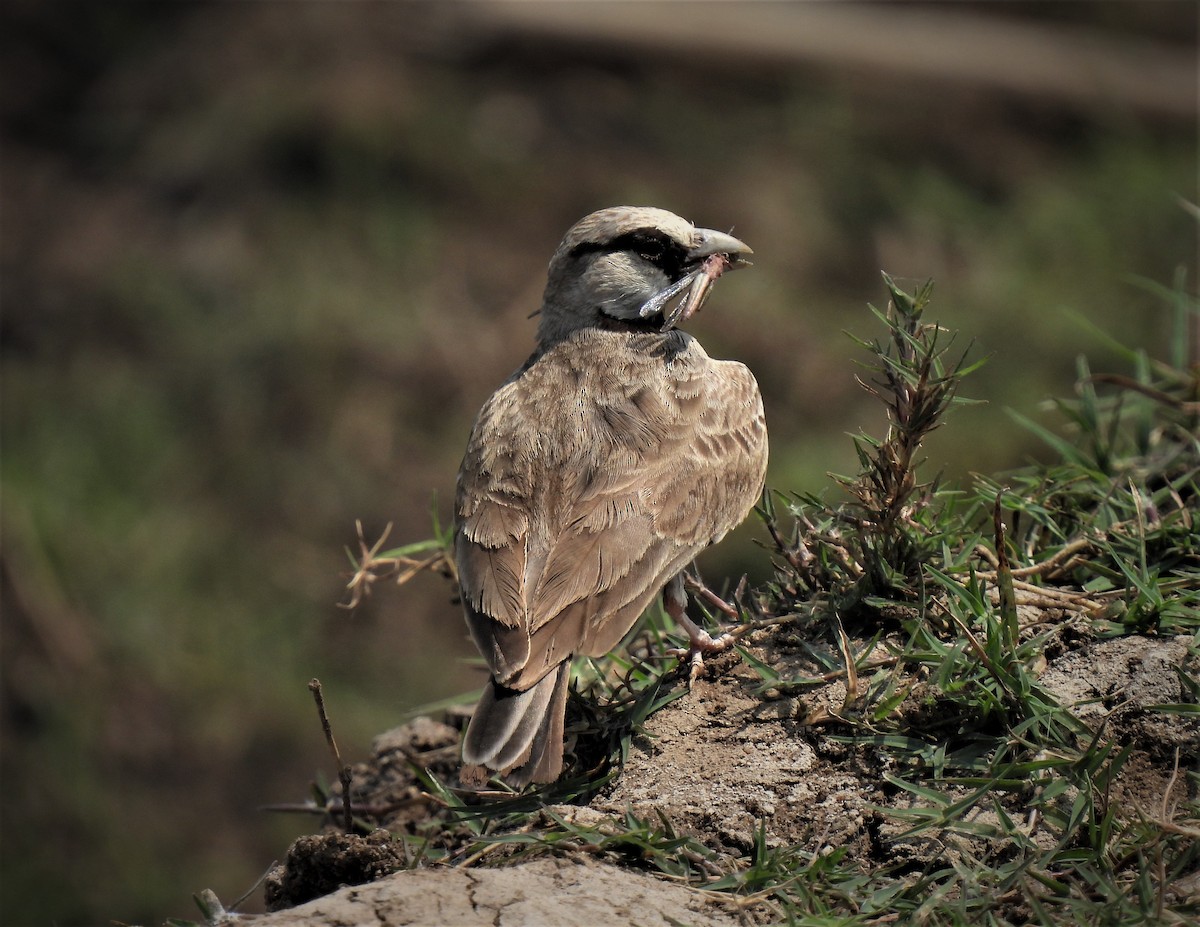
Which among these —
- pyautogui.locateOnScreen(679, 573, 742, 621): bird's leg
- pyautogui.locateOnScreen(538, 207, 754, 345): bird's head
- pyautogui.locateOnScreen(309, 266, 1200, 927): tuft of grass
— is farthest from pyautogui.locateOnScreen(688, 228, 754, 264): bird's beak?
pyautogui.locateOnScreen(679, 573, 742, 621): bird's leg

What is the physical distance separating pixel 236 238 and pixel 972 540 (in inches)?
267

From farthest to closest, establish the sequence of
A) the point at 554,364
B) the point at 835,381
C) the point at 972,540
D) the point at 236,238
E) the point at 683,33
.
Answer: the point at 683,33 < the point at 236,238 < the point at 835,381 < the point at 554,364 < the point at 972,540

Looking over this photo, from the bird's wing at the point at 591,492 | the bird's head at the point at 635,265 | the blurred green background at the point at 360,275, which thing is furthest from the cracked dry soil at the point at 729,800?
the blurred green background at the point at 360,275

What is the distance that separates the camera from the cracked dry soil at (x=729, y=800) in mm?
3154

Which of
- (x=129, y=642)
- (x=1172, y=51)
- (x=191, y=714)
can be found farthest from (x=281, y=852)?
(x=1172, y=51)

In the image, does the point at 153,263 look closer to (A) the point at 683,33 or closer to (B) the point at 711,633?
(A) the point at 683,33

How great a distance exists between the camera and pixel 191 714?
7477 millimetres

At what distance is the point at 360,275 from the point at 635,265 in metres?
4.82

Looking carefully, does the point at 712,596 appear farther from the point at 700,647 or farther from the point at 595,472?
the point at 595,472

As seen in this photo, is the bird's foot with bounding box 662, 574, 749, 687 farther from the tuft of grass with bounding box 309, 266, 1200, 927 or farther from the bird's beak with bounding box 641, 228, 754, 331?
the bird's beak with bounding box 641, 228, 754, 331

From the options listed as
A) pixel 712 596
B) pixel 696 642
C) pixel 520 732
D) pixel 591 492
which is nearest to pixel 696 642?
pixel 696 642

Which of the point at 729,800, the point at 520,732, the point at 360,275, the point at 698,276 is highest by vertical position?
the point at 698,276

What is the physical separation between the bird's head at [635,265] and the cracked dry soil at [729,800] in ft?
4.28

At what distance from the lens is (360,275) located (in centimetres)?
927
